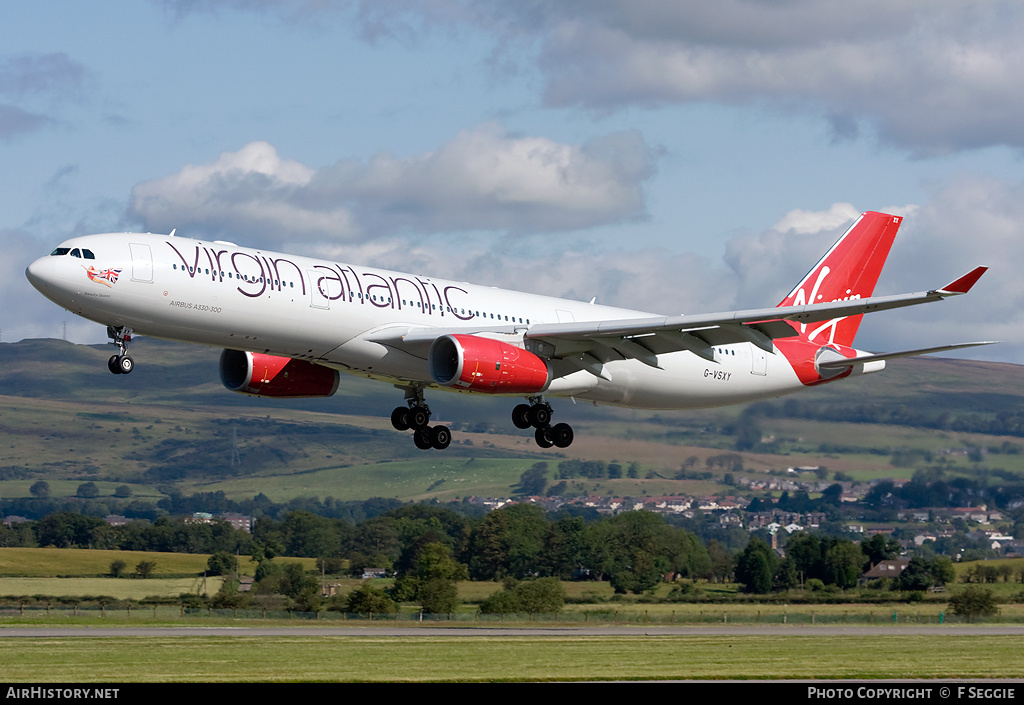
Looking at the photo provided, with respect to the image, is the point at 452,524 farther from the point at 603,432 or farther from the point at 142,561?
the point at 603,432

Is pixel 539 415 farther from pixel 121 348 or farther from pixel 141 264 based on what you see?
pixel 141 264

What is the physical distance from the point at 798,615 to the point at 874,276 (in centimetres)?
3834

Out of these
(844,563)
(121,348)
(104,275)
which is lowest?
(844,563)

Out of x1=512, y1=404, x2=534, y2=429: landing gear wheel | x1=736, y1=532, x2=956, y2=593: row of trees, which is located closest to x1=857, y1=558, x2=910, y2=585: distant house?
x1=736, y1=532, x2=956, y2=593: row of trees

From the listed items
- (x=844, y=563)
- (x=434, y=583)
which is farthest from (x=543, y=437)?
(x=844, y=563)

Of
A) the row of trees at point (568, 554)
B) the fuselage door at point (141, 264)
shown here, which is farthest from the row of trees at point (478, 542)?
the fuselage door at point (141, 264)

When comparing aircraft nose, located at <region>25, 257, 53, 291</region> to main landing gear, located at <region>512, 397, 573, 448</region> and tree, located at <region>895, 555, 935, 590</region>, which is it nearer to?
main landing gear, located at <region>512, 397, 573, 448</region>

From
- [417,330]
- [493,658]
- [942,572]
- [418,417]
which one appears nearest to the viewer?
[417,330]

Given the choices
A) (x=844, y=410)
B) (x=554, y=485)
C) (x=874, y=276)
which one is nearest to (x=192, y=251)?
(x=874, y=276)

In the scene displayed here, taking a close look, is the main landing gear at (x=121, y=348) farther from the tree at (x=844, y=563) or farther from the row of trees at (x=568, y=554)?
the tree at (x=844, y=563)

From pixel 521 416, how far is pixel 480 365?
6.24m

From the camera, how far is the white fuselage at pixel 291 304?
112 feet

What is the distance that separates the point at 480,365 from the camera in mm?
37156

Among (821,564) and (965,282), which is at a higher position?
(965,282)
